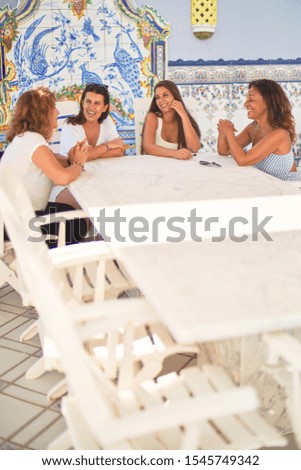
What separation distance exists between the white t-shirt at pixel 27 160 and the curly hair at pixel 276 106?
4.78 ft

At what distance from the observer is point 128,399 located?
1690 millimetres

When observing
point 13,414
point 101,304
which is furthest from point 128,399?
point 13,414

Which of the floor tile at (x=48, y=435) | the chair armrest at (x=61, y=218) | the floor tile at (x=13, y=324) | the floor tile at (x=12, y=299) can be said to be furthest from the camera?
the floor tile at (x=12, y=299)

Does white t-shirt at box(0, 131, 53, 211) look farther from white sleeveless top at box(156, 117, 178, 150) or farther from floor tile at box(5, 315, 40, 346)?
white sleeveless top at box(156, 117, 178, 150)

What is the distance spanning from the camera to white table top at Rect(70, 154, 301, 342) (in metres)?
1.43

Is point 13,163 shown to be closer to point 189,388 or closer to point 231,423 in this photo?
point 189,388

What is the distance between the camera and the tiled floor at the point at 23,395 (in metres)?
2.24

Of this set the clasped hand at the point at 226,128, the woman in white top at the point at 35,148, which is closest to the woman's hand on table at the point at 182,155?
the clasped hand at the point at 226,128

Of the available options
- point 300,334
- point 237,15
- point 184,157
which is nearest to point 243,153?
point 184,157

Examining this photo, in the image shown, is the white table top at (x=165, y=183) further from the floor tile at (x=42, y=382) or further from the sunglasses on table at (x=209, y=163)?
the floor tile at (x=42, y=382)

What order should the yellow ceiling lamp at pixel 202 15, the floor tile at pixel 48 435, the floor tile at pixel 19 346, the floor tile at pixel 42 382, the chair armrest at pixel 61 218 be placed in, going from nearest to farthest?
1. the floor tile at pixel 48 435
2. the floor tile at pixel 42 382
3. the chair armrest at pixel 61 218
4. the floor tile at pixel 19 346
5. the yellow ceiling lamp at pixel 202 15

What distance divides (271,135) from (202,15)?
91.5 inches

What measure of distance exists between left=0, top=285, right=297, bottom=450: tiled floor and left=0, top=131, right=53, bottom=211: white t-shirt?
31.3 inches

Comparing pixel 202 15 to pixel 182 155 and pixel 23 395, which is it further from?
pixel 23 395
